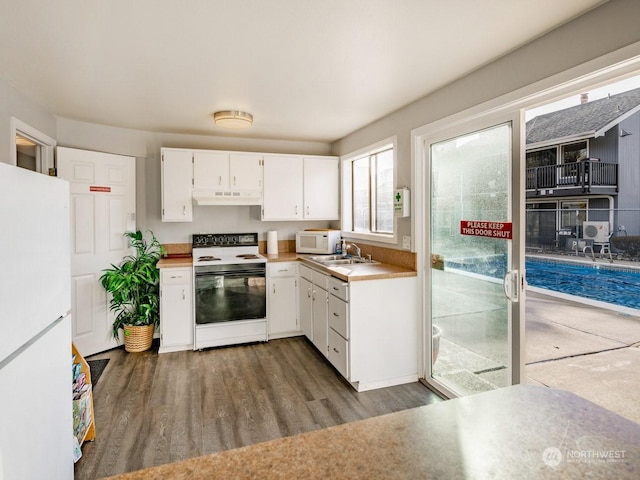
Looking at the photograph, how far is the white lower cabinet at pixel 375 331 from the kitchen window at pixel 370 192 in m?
0.68

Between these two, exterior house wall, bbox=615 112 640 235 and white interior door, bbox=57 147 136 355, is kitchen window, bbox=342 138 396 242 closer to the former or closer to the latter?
white interior door, bbox=57 147 136 355

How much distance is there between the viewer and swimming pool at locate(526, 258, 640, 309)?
592 centimetres

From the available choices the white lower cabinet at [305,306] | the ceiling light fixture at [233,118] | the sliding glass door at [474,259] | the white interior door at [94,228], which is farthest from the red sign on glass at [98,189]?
the sliding glass door at [474,259]

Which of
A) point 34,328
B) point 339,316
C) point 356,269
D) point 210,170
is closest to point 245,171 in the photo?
point 210,170

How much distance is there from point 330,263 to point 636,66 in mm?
2811

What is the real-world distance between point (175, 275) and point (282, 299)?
47.0 inches

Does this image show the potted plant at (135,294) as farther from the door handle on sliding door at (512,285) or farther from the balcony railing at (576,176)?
the balcony railing at (576,176)

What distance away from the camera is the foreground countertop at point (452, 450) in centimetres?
63

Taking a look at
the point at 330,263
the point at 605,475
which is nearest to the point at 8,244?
the point at 605,475

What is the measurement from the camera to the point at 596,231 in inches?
236

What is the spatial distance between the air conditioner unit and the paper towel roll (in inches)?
203

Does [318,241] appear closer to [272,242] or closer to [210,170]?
[272,242]

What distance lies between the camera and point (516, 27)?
1.91 m

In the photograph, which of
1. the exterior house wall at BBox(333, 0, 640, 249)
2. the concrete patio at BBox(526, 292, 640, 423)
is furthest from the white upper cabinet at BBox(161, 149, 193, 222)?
the concrete patio at BBox(526, 292, 640, 423)
